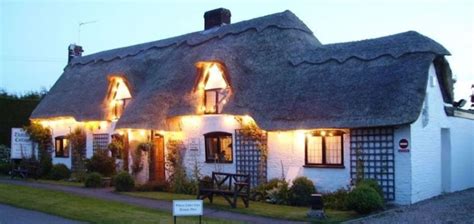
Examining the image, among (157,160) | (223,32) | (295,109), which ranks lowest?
(157,160)

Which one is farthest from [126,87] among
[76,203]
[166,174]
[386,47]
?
[386,47]

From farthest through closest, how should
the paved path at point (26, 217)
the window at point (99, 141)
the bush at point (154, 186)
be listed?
the window at point (99, 141) → the bush at point (154, 186) → the paved path at point (26, 217)

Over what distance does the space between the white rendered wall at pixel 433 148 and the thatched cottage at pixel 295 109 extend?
0.13 ft

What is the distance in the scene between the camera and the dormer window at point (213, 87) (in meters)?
20.3

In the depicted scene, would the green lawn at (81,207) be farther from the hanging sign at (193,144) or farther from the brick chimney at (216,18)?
the brick chimney at (216,18)

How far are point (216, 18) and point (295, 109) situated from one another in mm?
10041

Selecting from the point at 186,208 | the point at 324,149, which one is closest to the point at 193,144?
the point at 324,149

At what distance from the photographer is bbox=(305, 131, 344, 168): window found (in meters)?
17.0

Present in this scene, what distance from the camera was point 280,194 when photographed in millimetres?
17016

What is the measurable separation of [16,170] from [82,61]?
7627 mm

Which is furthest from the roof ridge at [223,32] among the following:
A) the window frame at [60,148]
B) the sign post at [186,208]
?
the sign post at [186,208]

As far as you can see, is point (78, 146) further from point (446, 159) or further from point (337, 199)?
point (446, 159)

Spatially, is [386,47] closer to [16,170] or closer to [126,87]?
[126,87]

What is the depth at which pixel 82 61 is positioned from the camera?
30750mm
